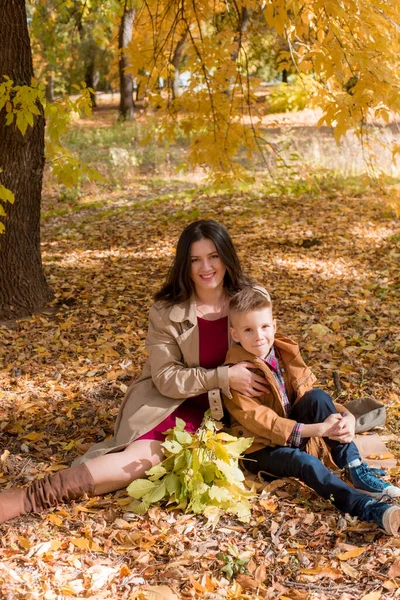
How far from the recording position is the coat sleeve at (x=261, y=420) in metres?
2.84

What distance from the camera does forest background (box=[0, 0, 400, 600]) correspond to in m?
2.51

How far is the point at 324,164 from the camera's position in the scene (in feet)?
34.2

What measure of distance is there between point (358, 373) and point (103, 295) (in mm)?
2536

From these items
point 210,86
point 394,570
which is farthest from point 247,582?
point 210,86

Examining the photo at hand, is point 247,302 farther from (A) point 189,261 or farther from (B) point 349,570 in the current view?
(B) point 349,570

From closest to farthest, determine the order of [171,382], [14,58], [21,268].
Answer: [171,382] < [14,58] < [21,268]

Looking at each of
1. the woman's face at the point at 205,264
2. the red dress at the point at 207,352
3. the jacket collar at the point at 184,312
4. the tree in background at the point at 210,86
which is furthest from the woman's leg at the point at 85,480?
the tree in background at the point at 210,86

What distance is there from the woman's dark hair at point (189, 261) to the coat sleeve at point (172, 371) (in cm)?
14

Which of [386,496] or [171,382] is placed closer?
[386,496]

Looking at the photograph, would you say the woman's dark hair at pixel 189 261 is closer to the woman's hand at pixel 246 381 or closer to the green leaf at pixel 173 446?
the woman's hand at pixel 246 381

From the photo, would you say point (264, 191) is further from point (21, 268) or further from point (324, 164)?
point (21, 268)

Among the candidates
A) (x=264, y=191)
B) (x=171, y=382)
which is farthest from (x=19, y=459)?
(x=264, y=191)

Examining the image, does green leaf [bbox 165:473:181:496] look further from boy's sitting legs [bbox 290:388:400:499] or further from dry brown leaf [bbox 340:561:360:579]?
dry brown leaf [bbox 340:561:360:579]

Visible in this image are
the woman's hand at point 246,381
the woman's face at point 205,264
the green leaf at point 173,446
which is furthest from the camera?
the woman's face at point 205,264
